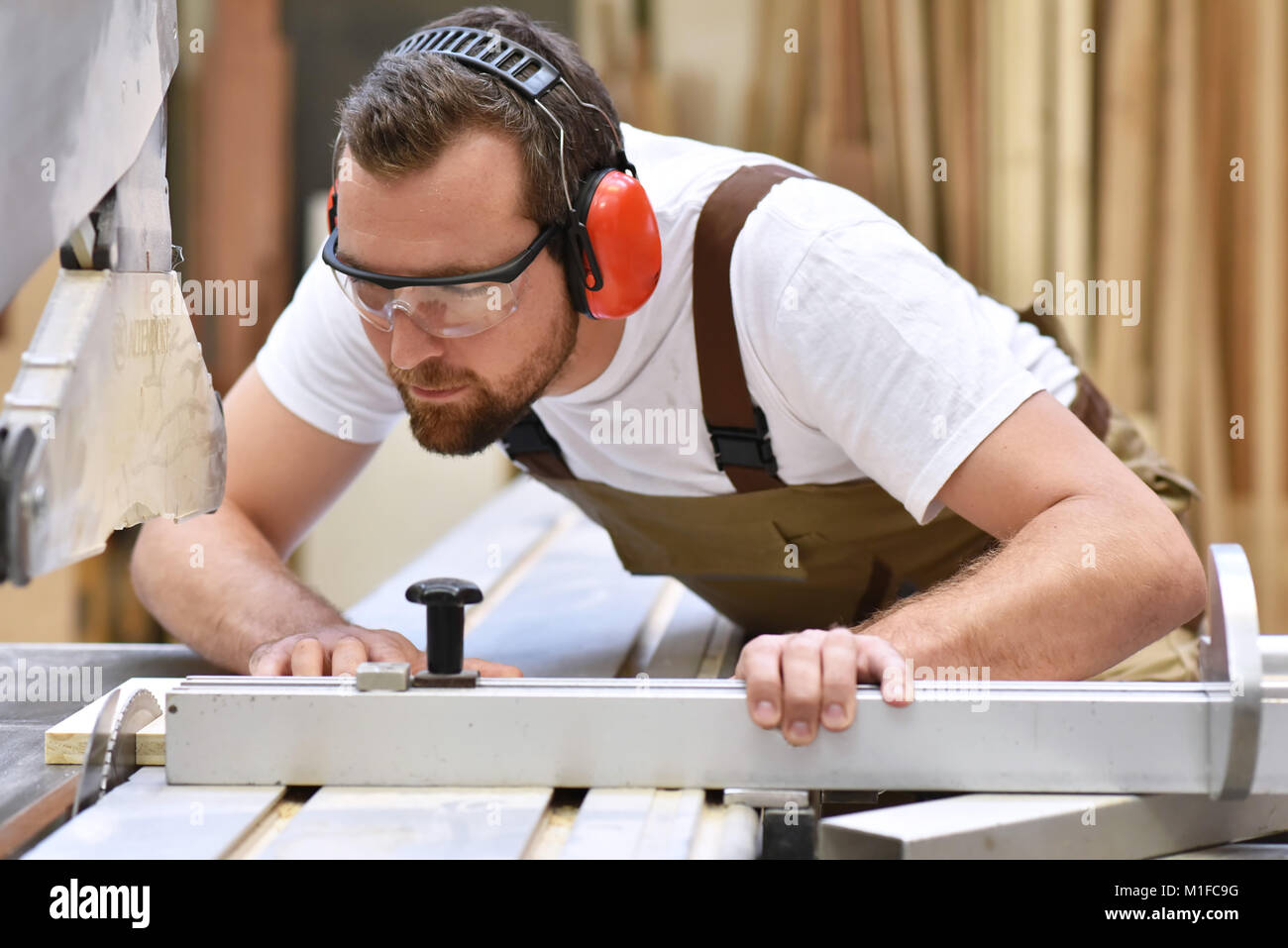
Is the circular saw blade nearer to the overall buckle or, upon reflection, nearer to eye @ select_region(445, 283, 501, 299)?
eye @ select_region(445, 283, 501, 299)

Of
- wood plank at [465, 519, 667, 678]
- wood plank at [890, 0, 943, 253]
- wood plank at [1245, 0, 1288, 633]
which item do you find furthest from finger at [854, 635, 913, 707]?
wood plank at [1245, 0, 1288, 633]

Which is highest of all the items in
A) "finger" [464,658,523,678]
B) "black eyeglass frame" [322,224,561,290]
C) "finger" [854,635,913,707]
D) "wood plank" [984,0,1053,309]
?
"wood plank" [984,0,1053,309]

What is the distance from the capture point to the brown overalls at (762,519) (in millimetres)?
1796

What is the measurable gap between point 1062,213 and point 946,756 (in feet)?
11.1

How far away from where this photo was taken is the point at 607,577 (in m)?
2.58

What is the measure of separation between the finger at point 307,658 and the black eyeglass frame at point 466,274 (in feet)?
1.44

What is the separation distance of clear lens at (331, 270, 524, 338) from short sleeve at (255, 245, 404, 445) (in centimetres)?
40

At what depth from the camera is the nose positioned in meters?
1.64

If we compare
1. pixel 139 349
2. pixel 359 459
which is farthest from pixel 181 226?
pixel 139 349

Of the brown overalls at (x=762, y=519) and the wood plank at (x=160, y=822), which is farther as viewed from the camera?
the brown overalls at (x=762, y=519)

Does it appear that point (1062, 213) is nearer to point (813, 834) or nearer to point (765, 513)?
point (765, 513)

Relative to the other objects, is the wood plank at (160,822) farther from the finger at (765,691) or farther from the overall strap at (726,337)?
the overall strap at (726,337)

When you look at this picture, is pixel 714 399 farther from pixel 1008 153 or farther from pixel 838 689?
pixel 1008 153

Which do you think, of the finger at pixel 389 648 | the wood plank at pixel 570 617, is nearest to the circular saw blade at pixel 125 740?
the finger at pixel 389 648
